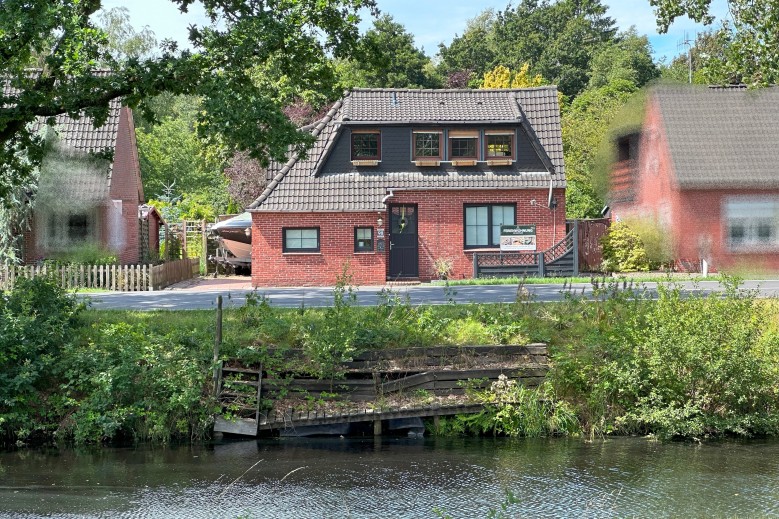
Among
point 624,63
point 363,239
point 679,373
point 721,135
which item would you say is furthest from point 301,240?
point 624,63

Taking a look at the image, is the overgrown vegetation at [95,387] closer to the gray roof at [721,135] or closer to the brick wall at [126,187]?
the gray roof at [721,135]

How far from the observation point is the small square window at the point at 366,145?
33562 mm

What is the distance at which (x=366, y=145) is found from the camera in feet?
110

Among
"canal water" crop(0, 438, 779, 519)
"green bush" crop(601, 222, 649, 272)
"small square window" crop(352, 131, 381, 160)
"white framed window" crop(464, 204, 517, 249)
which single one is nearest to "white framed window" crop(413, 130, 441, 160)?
"small square window" crop(352, 131, 381, 160)

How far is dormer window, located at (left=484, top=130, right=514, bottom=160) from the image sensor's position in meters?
33.8

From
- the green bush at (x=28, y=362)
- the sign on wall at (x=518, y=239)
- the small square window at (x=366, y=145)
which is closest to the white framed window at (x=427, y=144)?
the small square window at (x=366, y=145)

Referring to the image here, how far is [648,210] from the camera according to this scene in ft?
62.7

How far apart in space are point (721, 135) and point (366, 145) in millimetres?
16373

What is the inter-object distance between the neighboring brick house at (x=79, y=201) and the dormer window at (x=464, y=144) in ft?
35.2

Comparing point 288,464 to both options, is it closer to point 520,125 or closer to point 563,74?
point 520,125

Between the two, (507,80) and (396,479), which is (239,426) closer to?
(396,479)

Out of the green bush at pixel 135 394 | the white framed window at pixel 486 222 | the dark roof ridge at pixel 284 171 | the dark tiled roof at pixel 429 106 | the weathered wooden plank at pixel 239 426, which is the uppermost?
the dark tiled roof at pixel 429 106

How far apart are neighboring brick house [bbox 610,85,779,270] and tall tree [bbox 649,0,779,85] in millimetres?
921

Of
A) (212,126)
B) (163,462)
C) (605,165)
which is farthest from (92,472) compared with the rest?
(605,165)
